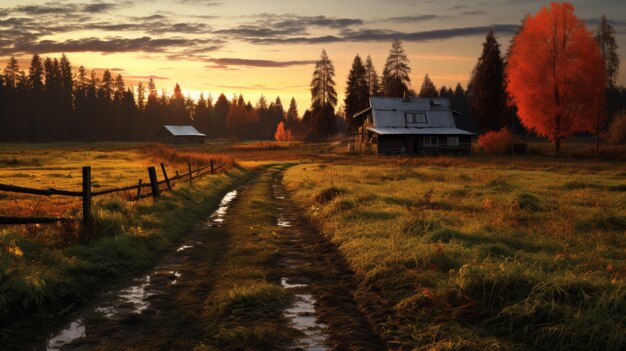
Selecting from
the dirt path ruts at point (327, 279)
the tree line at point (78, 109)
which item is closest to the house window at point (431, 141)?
the dirt path ruts at point (327, 279)

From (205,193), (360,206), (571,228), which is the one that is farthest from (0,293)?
(205,193)

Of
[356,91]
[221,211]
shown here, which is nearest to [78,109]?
[356,91]

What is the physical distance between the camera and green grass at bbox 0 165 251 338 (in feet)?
22.5

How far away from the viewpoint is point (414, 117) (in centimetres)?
5941

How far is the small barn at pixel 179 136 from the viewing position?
368 ft

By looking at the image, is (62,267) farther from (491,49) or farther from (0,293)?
(491,49)

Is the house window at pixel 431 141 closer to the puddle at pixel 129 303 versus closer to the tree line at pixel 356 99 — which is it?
the tree line at pixel 356 99

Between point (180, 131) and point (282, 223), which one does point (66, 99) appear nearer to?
point (180, 131)

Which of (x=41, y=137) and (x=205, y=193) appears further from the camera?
(x=41, y=137)

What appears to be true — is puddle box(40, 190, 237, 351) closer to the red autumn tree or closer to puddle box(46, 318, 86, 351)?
puddle box(46, 318, 86, 351)

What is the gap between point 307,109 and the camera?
90188 mm

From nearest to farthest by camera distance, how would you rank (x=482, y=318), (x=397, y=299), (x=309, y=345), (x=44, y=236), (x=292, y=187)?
1. (x=309, y=345)
2. (x=482, y=318)
3. (x=397, y=299)
4. (x=44, y=236)
5. (x=292, y=187)

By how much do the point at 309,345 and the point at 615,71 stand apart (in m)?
93.8

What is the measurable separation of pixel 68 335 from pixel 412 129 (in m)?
54.9
